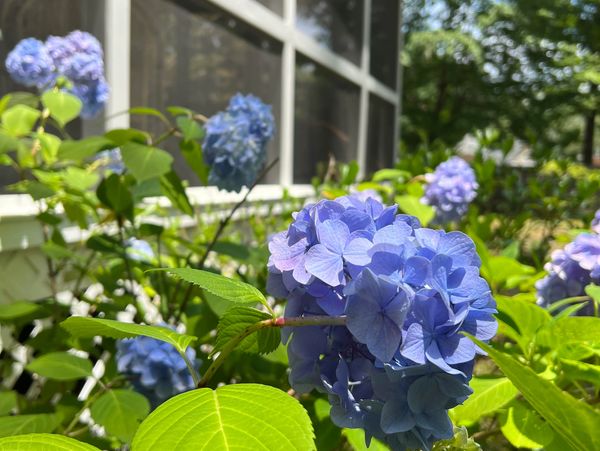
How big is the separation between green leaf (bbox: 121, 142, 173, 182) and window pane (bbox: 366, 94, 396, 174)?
4637 mm

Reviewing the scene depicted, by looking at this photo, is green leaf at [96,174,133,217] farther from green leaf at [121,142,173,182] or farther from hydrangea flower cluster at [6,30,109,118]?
hydrangea flower cluster at [6,30,109,118]

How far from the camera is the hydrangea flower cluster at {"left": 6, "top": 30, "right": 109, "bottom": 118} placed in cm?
151

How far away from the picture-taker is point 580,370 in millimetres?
823

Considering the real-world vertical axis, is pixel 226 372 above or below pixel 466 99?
below

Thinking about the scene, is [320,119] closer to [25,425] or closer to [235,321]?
[25,425]

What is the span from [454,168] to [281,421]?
177 centimetres

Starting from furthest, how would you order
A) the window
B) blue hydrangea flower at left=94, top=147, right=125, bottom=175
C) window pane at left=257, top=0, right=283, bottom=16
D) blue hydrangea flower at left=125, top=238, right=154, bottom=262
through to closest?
1. window pane at left=257, top=0, right=283, bottom=16
2. the window
3. blue hydrangea flower at left=94, top=147, right=125, bottom=175
4. blue hydrangea flower at left=125, top=238, right=154, bottom=262

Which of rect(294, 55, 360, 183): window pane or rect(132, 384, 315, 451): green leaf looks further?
rect(294, 55, 360, 183): window pane

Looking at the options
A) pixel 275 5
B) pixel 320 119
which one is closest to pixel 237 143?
pixel 275 5

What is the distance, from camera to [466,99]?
46.7 ft

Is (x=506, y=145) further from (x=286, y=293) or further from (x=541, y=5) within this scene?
(x=541, y=5)

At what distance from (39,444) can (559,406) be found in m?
0.35

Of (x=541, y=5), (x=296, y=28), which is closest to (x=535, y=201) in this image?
(x=296, y=28)

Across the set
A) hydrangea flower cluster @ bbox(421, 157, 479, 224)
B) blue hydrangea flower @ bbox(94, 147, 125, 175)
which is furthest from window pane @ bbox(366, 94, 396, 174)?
blue hydrangea flower @ bbox(94, 147, 125, 175)
